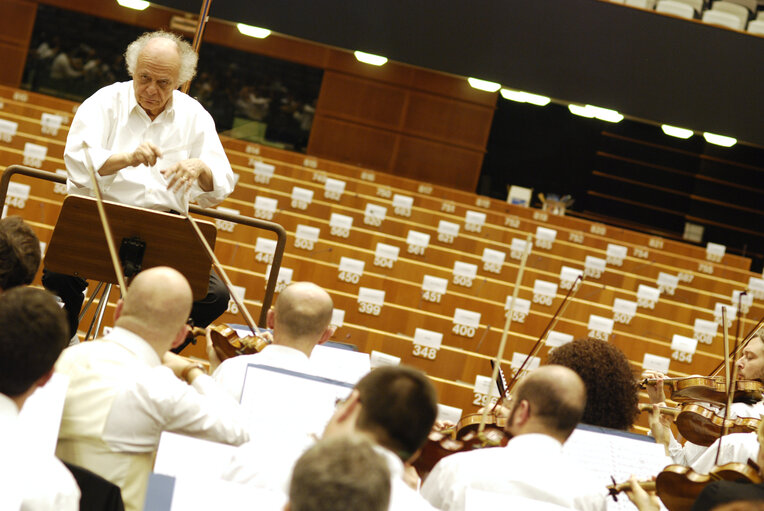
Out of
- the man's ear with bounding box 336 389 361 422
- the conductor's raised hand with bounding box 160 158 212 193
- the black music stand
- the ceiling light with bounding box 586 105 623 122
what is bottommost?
the man's ear with bounding box 336 389 361 422

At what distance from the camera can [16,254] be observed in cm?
223

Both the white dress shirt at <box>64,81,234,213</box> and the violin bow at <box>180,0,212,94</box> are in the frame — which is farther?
the violin bow at <box>180,0,212,94</box>

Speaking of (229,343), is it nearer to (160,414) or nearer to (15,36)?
(160,414)

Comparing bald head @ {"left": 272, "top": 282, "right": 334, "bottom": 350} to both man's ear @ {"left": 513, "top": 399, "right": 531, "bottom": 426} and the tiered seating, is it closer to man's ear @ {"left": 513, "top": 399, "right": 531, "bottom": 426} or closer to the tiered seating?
man's ear @ {"left": 513, "top": 399, "right": 531, "bottom": 426}

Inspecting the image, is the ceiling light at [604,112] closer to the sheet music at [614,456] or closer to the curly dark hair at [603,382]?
the curly dark hair at [603,382]

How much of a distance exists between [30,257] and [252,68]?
896 cm

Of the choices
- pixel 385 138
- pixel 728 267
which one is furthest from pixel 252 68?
pixel 728 267

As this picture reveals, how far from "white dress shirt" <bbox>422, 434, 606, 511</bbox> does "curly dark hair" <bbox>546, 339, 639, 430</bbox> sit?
787 millimetres

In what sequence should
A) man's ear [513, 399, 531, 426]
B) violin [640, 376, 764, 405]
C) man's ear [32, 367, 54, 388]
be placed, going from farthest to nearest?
1. violin [640, 376, 764, 405]
2. man's ear [513, 399, 531, 426]
3. man's ear [32, 367, 54, 388]

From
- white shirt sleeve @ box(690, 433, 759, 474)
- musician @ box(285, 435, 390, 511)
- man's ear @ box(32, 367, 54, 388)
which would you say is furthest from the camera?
white shirt sleeve @ box(690, 433, 759, 474)

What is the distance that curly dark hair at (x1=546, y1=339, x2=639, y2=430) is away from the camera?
2645 millimetres

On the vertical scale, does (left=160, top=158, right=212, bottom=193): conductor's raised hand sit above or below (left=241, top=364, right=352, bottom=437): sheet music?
above

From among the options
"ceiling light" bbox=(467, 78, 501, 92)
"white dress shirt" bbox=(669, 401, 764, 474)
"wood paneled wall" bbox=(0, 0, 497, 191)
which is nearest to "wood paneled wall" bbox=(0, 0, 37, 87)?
"wood paneled wall" bbox=(0, 0, 497, 191)

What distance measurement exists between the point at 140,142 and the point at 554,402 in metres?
1.72
